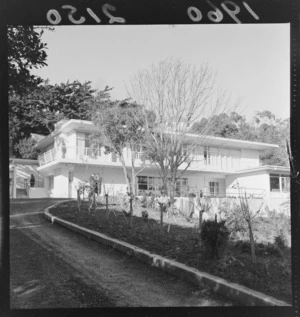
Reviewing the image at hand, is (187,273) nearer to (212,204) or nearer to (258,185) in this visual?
(212,204)

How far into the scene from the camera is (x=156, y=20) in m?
3.17

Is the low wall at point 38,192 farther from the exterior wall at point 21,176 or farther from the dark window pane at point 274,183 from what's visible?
the dark window pane at point 274,183

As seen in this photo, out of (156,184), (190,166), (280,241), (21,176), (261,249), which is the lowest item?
(261,249)

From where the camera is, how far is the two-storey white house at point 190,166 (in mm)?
4293

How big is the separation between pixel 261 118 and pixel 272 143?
1.03 feet

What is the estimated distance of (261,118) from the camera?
390 centimetres

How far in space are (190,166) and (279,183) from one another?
3.43 ft

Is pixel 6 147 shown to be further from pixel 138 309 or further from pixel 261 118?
pixel 261 118

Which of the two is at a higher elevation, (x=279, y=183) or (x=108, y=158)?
(x=108, y=158)

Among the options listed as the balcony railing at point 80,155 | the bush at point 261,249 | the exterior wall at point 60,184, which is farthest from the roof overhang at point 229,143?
the exterior wall at point 60,184

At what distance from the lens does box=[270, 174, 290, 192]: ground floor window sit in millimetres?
3329

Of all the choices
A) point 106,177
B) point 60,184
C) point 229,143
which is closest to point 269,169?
point 229,143

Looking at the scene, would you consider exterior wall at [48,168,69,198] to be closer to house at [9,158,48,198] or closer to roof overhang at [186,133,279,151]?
house at [9,158,48,198]

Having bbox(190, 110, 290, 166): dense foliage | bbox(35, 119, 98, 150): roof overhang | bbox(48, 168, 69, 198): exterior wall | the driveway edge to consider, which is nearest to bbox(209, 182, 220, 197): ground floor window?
bbox(190, 110, 290, 166): dense foliage
